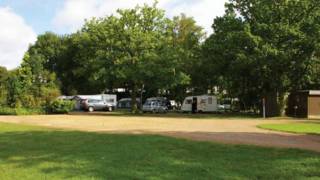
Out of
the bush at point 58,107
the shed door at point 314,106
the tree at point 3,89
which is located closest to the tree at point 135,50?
the bush at point 58,107

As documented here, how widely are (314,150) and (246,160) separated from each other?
2915mm

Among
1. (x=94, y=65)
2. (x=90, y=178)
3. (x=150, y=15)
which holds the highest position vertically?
(x=150, y=15)

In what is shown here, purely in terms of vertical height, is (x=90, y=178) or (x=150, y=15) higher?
(x=150, y=15)

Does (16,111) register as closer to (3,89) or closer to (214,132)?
(3,89)

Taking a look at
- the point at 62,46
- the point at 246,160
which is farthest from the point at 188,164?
the point at 62,46

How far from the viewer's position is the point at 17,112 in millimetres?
44656

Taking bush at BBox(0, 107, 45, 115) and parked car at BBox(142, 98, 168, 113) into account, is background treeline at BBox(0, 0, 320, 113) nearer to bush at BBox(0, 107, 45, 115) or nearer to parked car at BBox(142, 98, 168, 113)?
bush at BBox(0, 107, 45, 115)

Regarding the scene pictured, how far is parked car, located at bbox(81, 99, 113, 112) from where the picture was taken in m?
63.5

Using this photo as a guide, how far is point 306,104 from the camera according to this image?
48469 mm

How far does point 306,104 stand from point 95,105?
2529 centimetres

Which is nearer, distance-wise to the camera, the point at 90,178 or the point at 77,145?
the point at 90,178

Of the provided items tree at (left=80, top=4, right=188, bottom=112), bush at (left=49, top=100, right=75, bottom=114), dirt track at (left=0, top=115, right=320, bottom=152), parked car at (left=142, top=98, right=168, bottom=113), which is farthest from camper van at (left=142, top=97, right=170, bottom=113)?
dirt track at (left=0, top=115, right=320, bottom=152)

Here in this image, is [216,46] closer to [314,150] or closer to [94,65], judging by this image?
[94,65]

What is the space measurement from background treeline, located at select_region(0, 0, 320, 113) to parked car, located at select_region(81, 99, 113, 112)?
351cm
